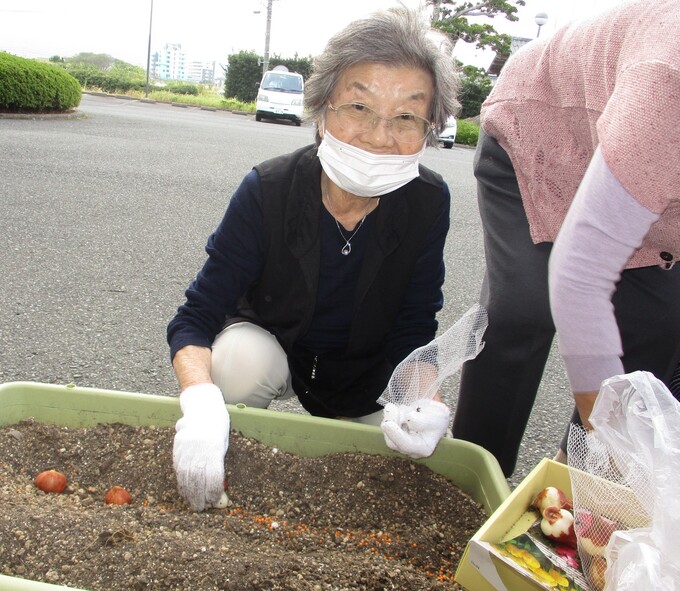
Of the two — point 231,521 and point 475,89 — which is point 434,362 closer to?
point 231,521

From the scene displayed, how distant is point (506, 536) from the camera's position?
1.25m

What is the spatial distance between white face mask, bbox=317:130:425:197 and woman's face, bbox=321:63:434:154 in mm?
28

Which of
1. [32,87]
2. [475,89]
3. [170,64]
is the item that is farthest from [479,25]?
[170,64]

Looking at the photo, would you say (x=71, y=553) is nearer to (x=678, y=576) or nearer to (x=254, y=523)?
(x=254, y=523)

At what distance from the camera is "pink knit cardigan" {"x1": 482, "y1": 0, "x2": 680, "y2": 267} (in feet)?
3.38

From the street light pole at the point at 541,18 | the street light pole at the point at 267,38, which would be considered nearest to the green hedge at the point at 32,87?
the street light pole at the point at 541,18

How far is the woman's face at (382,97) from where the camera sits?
1639mm

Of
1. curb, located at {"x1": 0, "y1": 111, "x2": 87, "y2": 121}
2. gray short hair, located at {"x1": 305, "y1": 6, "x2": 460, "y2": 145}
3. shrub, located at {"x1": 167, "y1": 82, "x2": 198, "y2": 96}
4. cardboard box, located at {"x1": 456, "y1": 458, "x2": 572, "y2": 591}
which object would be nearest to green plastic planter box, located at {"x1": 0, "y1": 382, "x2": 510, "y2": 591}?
cardboard box, located at {"x1": 456, "y1": 458, "x2": 572, "y2": 591}

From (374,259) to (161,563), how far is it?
3.01ft

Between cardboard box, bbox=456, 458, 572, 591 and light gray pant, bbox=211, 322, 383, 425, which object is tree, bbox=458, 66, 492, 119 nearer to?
light gray pant, bbox=211, 322, 383, 425

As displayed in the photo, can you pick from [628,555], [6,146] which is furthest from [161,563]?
[6,146]

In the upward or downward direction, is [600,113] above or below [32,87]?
above

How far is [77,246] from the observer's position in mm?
4113

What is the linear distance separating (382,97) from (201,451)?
3.13 feet
